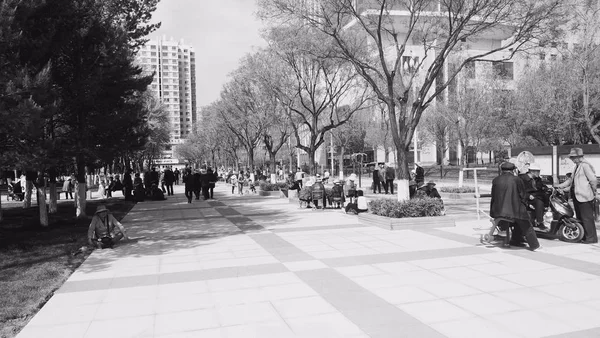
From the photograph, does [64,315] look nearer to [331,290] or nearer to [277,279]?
[277,279]

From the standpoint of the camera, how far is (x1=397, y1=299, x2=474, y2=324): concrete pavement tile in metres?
4.84

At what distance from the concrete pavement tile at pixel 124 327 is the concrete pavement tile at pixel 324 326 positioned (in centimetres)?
143

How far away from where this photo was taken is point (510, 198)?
7777mm

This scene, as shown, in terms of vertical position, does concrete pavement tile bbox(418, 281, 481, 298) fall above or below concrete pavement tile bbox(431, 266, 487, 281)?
below

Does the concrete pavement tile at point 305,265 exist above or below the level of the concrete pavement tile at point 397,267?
above

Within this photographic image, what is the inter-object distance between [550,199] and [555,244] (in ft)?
2.83

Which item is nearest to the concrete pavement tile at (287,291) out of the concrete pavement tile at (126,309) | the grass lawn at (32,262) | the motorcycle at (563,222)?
the concrete pavement tile at (126,309)

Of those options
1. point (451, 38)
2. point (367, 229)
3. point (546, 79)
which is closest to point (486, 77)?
point (546, 79)

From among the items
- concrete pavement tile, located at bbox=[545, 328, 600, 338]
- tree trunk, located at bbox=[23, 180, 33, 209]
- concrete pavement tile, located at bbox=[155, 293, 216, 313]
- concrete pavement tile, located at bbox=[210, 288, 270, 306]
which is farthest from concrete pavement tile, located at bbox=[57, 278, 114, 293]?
tree trunk, located at bbox=[23, 180, 33, 209]

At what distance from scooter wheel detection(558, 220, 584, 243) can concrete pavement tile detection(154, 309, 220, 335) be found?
22.8ft

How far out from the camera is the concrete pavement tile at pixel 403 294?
5484 mm

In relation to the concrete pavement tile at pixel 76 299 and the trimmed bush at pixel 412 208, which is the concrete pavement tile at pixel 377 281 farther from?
the trimmed bush at pixel 412 208

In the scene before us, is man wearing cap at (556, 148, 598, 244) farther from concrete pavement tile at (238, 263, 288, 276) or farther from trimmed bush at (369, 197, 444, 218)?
concrete pavement tile at (238, 263, 288, 276)

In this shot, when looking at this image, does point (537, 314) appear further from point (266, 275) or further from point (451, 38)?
point (451, 38)
